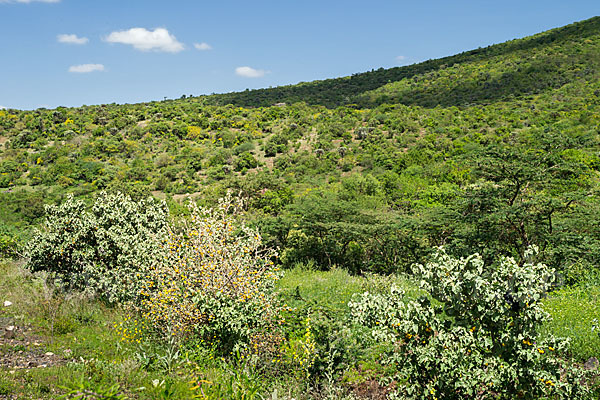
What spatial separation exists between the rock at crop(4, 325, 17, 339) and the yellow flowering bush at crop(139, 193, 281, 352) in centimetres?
202

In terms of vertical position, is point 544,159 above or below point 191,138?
below

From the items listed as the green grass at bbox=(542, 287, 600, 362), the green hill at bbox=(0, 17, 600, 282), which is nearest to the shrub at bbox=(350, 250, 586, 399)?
the green grass at bbox=(542, 287, 600, 362)

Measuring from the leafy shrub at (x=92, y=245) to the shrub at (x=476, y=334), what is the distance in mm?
5305

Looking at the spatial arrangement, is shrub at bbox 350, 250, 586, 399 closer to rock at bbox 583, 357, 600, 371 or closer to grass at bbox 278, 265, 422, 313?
rock at bbox 583, 357, 600, 371

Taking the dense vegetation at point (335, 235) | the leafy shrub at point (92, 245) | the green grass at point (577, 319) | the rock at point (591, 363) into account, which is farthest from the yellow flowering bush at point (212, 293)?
the rock at point (591, 363)

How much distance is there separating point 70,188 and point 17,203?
5.56 metres

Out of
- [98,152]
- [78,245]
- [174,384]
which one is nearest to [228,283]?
[174,384]

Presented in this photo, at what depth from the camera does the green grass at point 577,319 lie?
474cm

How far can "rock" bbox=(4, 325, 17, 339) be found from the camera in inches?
223

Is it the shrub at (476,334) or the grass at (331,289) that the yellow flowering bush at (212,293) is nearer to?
the grass at (331,289)

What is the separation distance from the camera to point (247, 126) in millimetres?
51281

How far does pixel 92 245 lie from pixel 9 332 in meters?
2.35

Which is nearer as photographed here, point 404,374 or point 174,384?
point 404,374

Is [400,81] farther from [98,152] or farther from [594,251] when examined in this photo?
[594,251]
